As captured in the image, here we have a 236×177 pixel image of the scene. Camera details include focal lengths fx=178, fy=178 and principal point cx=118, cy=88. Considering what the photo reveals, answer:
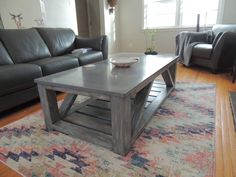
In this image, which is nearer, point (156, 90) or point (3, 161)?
point (3, 161)

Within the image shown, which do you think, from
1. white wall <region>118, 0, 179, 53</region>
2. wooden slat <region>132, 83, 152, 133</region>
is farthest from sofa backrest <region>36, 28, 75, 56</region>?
white wall <region>118, 0, 179, 53</region>

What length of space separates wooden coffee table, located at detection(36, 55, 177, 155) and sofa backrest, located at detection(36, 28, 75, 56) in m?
1.40

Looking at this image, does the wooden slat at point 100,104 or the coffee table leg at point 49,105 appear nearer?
the coffee table leg at point 49,105

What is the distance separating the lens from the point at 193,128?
4.71 ft

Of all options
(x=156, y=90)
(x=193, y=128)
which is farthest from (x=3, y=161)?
(x=156, y=90)

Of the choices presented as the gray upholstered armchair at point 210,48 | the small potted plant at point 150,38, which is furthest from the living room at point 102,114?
the small potted plant at point 150,38

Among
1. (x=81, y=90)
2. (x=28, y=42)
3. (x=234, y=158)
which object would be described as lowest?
(x=234, y=158)

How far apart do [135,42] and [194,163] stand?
4337 millimetres

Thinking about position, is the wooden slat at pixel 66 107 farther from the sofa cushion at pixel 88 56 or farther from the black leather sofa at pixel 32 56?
the sofa cushion at pixel 88 56

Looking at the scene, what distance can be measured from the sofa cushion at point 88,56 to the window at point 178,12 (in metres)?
2.53

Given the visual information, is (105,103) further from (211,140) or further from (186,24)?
(186,24)

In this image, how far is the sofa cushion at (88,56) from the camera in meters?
2.52

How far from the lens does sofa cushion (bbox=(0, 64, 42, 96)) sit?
1645mm

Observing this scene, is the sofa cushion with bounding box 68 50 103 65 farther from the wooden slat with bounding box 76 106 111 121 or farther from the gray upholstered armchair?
the gray upholstered armchair
